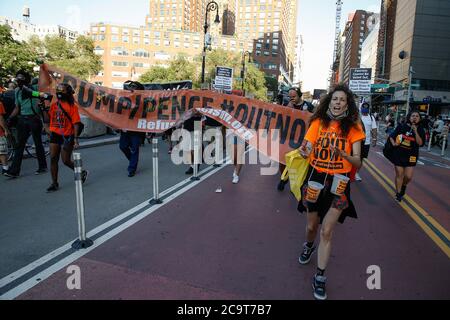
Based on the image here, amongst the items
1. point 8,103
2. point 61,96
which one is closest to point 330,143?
point 61,96

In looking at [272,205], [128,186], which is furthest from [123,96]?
[272,205]

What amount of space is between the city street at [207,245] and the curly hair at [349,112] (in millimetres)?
1592

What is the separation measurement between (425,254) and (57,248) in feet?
14.7

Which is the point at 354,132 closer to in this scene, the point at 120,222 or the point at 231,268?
the point at 231,268

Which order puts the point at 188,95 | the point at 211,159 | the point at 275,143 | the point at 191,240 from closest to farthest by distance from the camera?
the point at 191,240
the point at 275,143
the point at 188,95
the point at 211,159

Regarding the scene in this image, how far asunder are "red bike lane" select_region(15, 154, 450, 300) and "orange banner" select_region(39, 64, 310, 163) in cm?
162

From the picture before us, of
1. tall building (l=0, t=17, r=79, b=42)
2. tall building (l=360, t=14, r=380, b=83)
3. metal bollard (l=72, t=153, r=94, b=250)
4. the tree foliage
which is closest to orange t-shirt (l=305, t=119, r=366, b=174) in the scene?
metal bollard (l=72, t=153, r=94, b=250)

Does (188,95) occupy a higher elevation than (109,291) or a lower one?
higher

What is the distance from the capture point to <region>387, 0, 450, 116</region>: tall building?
67938 millimetres

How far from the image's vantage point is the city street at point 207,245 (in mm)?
3309

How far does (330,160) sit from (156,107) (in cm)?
475

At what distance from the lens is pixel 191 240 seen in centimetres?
446

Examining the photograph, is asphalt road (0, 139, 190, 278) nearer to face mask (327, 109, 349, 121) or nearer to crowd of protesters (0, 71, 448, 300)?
crowd of protesters (0, 71, 448, 300)

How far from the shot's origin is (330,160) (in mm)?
3365
